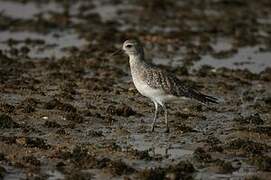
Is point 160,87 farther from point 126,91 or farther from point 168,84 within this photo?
point 126,91

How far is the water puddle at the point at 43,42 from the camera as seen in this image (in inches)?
811

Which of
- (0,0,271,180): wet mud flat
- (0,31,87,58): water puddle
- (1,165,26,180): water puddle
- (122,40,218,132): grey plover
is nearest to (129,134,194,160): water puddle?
(0,0,271,180): wet mud flat

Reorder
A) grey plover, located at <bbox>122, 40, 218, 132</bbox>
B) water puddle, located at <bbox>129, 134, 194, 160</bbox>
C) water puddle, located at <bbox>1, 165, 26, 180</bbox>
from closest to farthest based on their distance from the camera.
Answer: water puddle, located at <bbox>1, 165, 26, 180</bbox> < water puddle, located at <bbox>129, 134, 194, 160</bbox> < grey plover, located at <bbox>122, 40, 218, 132</bbox>

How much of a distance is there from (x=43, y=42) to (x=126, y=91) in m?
6.00

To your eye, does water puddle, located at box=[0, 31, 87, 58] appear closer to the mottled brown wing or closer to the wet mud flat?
the wet mud flat

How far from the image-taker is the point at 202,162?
11648mm

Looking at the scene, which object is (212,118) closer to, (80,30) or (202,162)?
(202,162)

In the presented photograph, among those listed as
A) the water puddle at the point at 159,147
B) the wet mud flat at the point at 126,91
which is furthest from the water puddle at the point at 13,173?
the water puddle at the point at 159,147

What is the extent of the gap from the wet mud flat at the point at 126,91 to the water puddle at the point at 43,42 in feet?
0.10

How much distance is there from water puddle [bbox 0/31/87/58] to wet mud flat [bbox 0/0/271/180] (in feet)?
0.10

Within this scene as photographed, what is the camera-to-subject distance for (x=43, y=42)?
21.9 m

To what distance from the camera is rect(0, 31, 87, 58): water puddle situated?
20.6 meters

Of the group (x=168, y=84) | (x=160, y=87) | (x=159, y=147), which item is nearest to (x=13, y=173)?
(x=159, y=147)

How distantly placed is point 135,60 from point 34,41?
845 cm
